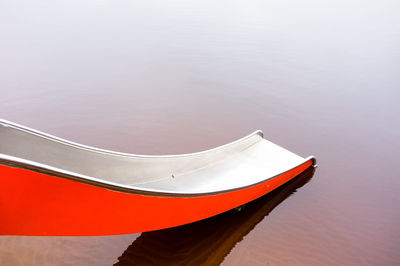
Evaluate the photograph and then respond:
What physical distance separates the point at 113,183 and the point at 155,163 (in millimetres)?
921

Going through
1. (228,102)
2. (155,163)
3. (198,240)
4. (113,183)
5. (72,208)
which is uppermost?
(228,102)

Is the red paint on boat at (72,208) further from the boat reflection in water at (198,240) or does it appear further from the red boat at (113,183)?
the boat reflection in water at (198,240)

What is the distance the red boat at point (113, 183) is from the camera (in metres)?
1.78

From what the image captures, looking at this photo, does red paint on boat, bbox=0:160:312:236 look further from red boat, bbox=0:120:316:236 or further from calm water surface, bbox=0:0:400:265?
calm water surface, bbox=0:0:400:265

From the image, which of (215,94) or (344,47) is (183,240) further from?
(344,47)

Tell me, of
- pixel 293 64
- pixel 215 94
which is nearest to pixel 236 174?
pixel 215 94

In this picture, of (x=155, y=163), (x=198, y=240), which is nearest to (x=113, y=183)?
(x=155, y=163)

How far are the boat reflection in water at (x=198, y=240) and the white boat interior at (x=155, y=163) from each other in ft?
0.84

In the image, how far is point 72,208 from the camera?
6.30ft

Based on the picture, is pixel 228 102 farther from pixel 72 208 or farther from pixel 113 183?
pixel 72 208

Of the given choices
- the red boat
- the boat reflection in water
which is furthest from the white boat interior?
the boat reflection in water

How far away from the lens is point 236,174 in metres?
3.17

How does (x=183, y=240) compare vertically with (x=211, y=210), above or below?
below

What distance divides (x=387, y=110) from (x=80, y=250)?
12.9 ft
